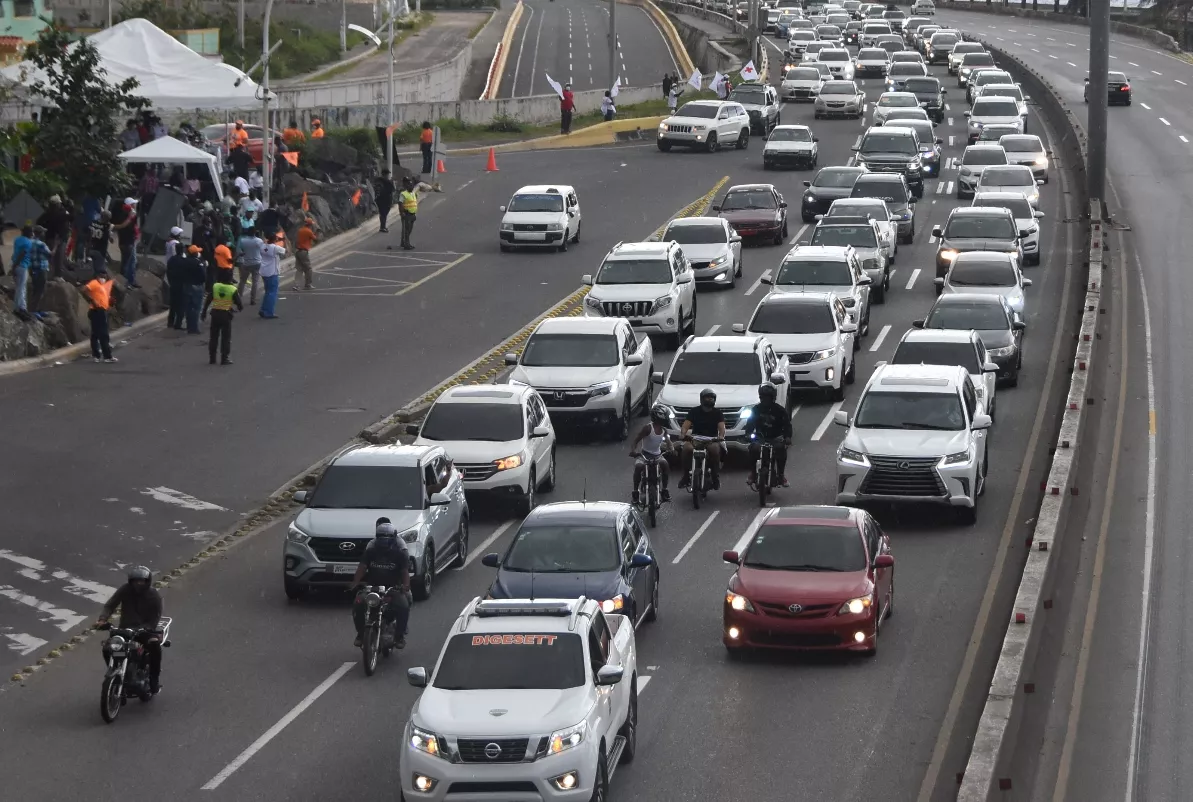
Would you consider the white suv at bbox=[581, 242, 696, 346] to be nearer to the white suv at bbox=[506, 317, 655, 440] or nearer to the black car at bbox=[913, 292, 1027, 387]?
the white suv at bbox=[506, 317, 655, 440]

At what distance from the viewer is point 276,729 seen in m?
15.7

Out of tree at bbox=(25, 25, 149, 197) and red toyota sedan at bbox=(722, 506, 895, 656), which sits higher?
tree at bbox=(25, 25, 149, 197)

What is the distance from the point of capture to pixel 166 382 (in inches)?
1204

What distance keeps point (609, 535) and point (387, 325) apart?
61.6 feet

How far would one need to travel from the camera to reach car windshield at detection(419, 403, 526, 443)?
24062mm

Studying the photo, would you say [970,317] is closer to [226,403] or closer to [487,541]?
[487,541]

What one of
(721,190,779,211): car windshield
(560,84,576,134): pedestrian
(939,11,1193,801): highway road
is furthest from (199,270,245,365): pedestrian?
(560,84,576,134): pedestrian

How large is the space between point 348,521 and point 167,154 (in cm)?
1988

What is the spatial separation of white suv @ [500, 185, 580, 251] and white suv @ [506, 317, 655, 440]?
15114mm

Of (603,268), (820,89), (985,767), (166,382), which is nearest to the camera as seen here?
(985,767)

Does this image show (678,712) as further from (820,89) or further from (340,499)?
(820,89)

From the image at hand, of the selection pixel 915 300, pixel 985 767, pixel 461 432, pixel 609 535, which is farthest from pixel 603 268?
pixel 985 767

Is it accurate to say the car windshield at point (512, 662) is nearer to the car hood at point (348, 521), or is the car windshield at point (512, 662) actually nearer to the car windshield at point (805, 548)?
the car windshield at point (805, 548)

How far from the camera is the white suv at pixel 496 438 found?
77.2 ft
